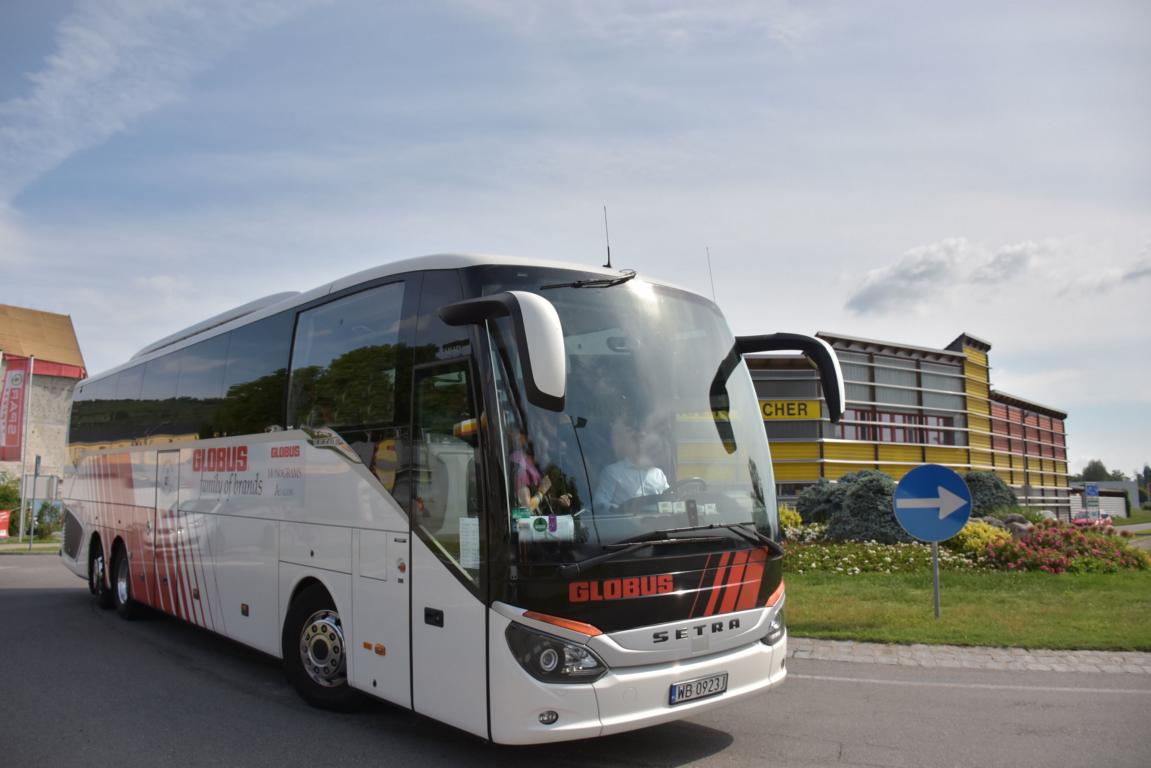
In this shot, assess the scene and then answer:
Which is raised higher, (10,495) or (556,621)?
(10,495)

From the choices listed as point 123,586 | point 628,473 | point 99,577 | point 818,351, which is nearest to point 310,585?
point 628,473

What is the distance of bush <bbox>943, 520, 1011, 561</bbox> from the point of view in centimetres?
1466

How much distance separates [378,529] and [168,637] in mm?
5706

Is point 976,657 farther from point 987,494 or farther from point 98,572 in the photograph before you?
point 987,494

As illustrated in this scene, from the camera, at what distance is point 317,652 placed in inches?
272

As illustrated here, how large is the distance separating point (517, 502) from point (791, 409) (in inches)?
654

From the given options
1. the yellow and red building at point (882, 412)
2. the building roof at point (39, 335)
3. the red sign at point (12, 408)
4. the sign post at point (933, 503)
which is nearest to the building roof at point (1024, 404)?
the yellow and red building at point (882, 412)

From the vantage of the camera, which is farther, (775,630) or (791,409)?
(791,409)

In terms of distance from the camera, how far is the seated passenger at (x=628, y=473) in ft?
17.0

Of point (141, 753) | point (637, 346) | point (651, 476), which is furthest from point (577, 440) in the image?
point (141, 753)

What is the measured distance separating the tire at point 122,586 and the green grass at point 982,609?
820 centimetres

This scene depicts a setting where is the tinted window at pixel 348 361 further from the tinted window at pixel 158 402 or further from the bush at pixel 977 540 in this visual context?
the bush at pixel 977 540

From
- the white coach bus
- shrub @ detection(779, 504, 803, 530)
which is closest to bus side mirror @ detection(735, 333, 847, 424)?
the white coach bus

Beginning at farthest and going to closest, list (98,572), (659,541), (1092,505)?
(1092,505)
(98,572)
(659,541)
